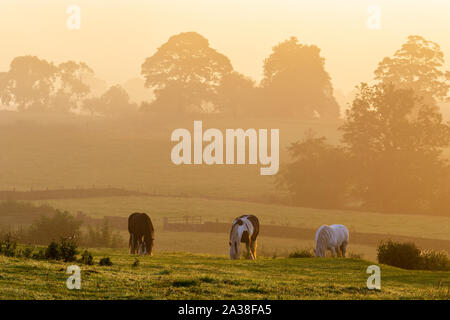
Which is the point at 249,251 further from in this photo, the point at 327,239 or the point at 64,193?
the point at 64,193

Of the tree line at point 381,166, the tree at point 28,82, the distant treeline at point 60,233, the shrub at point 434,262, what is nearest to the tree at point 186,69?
the tree at point 28,82

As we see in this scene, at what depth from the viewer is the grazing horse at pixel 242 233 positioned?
32.6 meters

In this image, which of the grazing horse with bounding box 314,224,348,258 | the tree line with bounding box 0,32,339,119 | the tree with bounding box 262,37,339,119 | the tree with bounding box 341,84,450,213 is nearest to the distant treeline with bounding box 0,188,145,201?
the tree with bounding box 341,84,450,213

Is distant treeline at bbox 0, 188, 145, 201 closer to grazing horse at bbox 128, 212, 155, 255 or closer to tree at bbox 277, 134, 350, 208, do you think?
tree at bbox 277, 134, 350, 208

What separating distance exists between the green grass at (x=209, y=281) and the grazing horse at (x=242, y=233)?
5.06 feet

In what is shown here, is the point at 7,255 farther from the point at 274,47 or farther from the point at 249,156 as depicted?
the point at 274,47

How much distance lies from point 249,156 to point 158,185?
22.5 metres

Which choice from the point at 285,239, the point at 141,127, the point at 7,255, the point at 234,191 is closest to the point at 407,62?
the point at 141,127

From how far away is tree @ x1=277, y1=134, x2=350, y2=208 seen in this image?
81.9 m

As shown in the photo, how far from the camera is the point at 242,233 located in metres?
32.7

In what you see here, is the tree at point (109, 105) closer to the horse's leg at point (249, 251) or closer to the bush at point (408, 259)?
the bush at point (408, 259)

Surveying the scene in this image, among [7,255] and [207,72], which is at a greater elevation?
[207,72]
